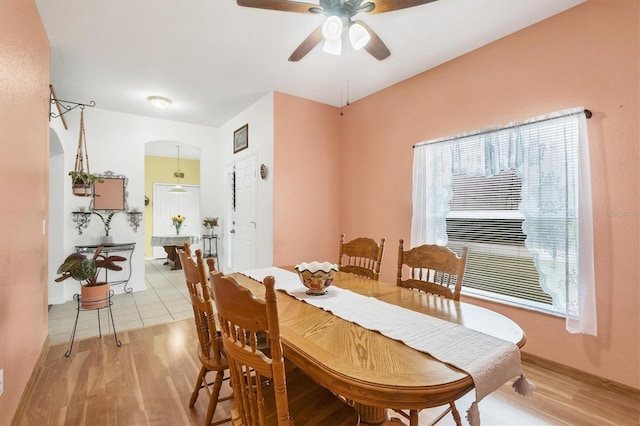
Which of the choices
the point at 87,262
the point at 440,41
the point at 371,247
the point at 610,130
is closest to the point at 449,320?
the point at 371,247

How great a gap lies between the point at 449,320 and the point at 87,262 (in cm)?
270

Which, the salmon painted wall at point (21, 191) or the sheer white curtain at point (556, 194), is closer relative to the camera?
the salmon painted wall at point (21, 191)

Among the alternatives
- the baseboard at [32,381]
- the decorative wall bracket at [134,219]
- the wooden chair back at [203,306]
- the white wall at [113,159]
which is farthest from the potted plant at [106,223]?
the wooden chair back at [203,306]

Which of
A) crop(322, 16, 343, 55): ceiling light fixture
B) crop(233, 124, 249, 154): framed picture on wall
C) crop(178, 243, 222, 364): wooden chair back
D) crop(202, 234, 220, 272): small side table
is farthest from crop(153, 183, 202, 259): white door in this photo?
crop(322, 16, 343, 55): ceiling light fixture

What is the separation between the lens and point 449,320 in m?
1.28

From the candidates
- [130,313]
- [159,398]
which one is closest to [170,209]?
[130,313]

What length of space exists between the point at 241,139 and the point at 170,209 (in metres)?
4.21

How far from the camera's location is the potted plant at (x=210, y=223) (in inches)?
207

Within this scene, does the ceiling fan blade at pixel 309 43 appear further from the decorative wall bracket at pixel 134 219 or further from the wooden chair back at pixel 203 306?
the decorative wall bracket at pixel 134 219

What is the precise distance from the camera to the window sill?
2.32 m

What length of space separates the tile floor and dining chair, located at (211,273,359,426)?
2702 mm

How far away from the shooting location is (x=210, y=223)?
17.3 ft

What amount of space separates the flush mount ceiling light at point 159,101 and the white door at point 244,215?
4.02 ft

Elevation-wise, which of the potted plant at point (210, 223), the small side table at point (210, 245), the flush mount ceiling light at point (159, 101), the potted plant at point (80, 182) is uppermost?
the flush mount ceiling light at point (159, 101)
